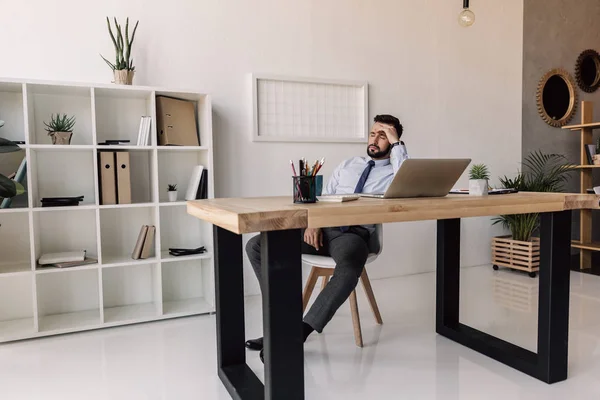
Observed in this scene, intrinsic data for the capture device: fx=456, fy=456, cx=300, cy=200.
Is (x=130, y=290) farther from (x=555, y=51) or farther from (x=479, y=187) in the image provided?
(x=555, y=51)

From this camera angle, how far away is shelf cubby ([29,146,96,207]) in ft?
8.92

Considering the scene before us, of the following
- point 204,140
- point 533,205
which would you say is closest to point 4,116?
point 204,140

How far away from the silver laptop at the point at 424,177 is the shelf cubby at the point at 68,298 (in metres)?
1.95

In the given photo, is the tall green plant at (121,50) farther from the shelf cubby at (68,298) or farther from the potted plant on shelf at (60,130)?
the shelf cubby at (68,298)

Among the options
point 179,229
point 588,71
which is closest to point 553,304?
point 179,229

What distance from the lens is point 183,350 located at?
2.29 m

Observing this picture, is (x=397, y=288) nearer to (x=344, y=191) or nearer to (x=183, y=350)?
(x=344, y=191)

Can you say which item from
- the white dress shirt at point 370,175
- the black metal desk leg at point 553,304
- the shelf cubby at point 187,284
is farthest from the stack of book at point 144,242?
the black metal desk leg at point 553,304

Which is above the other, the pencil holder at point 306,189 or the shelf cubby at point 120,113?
the shelf cubby at point 120,113

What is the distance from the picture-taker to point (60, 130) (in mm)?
2592

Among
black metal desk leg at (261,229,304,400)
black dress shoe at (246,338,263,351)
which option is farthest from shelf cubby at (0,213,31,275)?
black metal desk leg at (261,229,304,400)

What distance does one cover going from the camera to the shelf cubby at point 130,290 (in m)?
2.85

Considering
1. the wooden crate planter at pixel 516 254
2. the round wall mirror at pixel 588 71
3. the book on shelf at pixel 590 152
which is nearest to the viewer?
the wooden crate planter at pixel 516 254

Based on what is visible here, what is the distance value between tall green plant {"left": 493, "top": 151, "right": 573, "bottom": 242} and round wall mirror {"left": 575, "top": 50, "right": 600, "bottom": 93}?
0.77 metres
